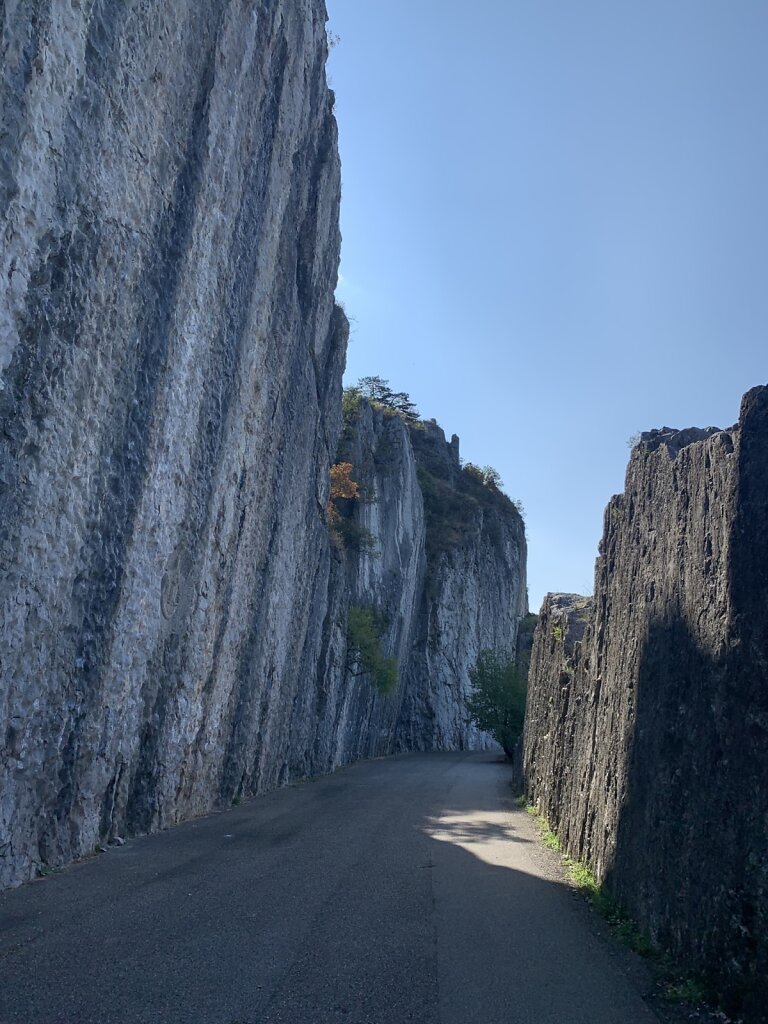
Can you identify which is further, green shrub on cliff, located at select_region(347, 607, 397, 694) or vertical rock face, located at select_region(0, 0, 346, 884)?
green shrub on cliff, located at select_region(347, 607, 397, 694)

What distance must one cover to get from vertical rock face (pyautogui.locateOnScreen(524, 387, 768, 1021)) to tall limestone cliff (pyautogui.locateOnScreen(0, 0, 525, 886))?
628 cm

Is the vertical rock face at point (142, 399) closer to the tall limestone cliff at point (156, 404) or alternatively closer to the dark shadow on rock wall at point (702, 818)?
the tall limestone cliff at point (156, 404)

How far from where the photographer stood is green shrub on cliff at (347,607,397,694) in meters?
35.8

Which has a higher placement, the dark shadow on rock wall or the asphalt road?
the dark shadow on rock wall

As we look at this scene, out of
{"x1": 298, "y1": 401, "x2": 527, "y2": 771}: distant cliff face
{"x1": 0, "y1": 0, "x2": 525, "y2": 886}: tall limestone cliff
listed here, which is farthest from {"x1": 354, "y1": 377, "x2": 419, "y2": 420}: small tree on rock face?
{"x1": 0, "y1": 0, "x2": 525, "y2": 886}: tall limestone cliff

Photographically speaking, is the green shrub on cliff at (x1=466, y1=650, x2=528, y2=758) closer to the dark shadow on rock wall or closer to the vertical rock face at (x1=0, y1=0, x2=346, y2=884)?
the vertical rock face at (x1=0, y1=0, x2=346, y2=884)

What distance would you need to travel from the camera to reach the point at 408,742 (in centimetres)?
5341

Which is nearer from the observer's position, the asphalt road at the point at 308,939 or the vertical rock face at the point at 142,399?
the asphalt road at the point at 308,939

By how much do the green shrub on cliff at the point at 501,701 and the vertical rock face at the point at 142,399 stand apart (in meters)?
23.7

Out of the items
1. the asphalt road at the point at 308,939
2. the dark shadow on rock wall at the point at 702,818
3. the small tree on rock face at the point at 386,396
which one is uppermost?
the small tree on rock face at the point at 386,396

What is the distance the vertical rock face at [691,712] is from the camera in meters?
5.61

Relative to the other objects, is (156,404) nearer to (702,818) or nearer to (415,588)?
(702,818)

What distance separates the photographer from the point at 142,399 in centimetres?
1215

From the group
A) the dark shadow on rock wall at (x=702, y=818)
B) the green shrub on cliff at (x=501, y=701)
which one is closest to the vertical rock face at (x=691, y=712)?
the dark shadow on rock wall at (x=702, y=818)
